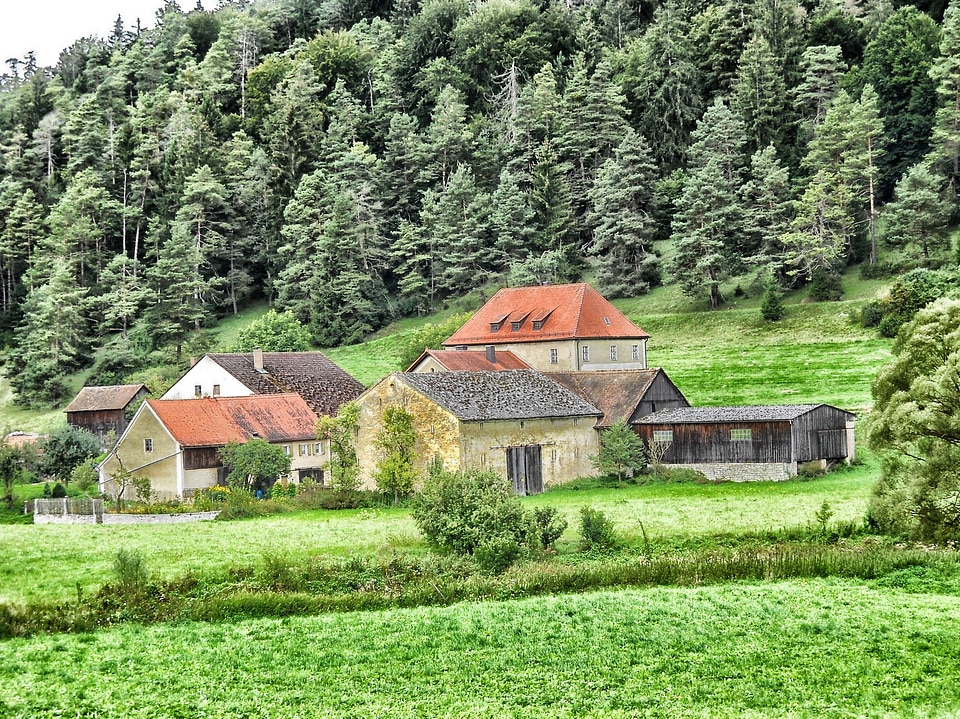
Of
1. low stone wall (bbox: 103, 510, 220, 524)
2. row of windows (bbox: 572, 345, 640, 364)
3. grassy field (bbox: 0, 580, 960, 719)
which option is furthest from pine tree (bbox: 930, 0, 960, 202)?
grassy field (bbox: 0, 580, 960, 719)

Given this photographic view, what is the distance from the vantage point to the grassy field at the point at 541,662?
56.8 ft

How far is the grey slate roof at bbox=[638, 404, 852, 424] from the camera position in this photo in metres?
47.3

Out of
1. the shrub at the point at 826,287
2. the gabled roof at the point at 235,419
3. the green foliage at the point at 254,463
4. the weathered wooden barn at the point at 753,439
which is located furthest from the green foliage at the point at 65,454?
the shrub at the point at 826,287

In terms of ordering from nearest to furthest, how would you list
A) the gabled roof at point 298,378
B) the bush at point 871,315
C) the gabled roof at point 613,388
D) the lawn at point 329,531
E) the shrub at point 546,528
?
the lawn at point 329,531 → the shrub at point 546,528 → the gabled roof at point 613,388 → the gabled roof at point 298,378 → the bush at point 871,315

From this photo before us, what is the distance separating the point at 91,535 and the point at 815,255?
5005 centimetres

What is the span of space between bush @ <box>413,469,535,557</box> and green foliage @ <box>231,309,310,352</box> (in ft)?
161

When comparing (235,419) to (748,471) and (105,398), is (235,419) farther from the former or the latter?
(748,471)

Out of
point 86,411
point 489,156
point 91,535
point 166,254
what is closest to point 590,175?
point 489,156

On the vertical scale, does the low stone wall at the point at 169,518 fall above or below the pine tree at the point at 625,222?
below

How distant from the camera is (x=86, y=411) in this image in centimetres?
7269

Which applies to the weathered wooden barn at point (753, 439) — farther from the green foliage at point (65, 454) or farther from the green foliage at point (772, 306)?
the green foliage at point (65, 454)

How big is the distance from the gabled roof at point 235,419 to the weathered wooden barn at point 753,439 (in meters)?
17.0

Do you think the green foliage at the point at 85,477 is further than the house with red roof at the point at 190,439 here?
Yes

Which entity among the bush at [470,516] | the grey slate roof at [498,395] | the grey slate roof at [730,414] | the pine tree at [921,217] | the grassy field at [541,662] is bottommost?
the grassy field at [541,662]
